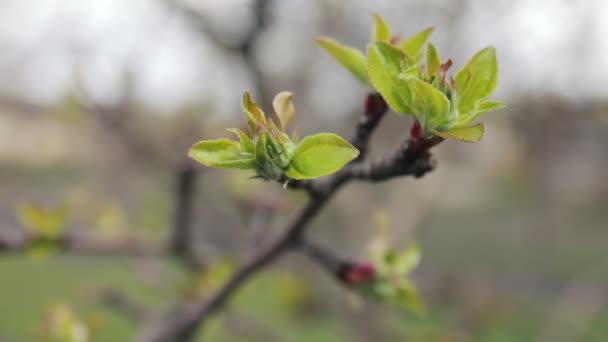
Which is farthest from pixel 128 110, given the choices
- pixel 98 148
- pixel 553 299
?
pixel 553 299

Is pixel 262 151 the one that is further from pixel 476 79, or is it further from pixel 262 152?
pixel 476 79

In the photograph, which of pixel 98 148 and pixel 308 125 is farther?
pixel 98 148

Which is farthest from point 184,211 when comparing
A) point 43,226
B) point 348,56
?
point 348,56

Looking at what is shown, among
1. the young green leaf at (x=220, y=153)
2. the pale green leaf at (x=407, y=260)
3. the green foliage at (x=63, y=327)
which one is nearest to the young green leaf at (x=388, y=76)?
the young green leaf at (x=220, y=153)

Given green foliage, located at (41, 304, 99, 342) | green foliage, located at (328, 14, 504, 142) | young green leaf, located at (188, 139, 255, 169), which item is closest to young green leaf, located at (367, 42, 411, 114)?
green foliage, located at (328, 14, 504, 142)

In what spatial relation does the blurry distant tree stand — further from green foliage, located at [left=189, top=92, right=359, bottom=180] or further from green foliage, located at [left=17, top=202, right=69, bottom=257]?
green foliage, located at [left=17, top=202, right=69, bottom=257]

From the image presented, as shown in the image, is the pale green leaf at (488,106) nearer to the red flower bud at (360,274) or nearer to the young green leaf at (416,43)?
the young green leaf at (416,43)

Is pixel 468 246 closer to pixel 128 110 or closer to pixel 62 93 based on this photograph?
pixel 128 110

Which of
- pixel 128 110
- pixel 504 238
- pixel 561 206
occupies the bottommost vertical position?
pixel 128 110
